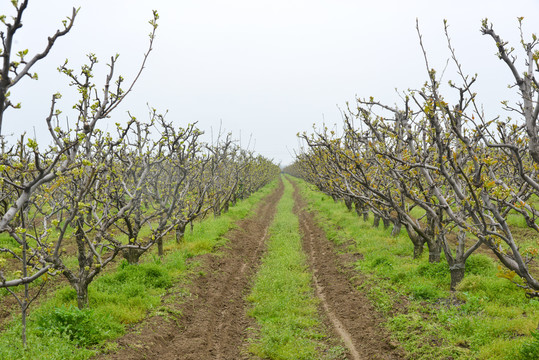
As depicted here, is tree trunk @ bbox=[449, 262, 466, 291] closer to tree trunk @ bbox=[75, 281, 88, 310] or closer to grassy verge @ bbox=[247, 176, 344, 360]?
grassy verge @ bbox=[247, 176, 344, 360]

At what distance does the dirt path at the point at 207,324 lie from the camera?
7344 mm

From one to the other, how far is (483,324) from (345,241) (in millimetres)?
9512

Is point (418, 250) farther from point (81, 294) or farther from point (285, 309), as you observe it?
point (81, 294)

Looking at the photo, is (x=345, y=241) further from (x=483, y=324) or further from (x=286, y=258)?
(x=483, y=324)

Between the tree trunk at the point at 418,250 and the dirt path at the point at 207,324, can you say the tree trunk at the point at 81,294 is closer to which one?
the dirt path at the point at 207,324

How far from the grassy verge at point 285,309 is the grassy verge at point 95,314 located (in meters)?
2.71

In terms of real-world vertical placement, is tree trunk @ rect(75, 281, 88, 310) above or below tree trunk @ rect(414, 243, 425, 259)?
above

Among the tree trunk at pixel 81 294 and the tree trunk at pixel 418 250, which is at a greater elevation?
the tree trunk at pixel 81 294

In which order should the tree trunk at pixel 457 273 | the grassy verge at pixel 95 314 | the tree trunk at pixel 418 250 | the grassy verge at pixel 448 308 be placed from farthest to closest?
the tree trunk at pixel 418 250 < the tree trunk at pixel 457 273 < the grassy verge at pixel 95 314 < the grassy verge at pixel 448 308

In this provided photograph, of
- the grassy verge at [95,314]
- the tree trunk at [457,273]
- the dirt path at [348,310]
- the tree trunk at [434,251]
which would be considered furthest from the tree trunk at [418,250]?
the grassy verge at [95,314]

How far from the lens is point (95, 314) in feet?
25.8

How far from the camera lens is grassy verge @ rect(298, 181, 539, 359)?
20.9 feet

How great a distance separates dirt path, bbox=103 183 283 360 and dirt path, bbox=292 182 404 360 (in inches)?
91.7

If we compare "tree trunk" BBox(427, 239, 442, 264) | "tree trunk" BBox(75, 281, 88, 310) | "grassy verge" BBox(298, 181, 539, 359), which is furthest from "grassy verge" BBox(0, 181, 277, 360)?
"tree trunk" BBox(427, 239, 442, 264)
